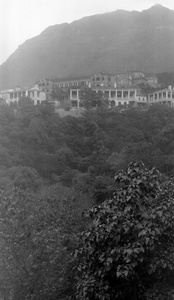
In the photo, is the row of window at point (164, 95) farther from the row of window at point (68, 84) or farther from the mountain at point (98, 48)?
the mountain at point (98, 48)

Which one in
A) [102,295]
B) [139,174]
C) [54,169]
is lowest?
[54,169]

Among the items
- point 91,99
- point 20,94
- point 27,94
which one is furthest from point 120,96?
point 20,94

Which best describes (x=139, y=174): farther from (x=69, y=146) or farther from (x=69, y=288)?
(x=69, y=146)

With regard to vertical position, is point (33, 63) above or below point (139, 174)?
above

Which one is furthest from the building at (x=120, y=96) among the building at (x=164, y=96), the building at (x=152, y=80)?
the building at (x=152, y=80)

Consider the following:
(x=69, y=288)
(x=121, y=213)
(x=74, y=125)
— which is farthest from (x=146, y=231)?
(x=74, y=125)
